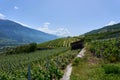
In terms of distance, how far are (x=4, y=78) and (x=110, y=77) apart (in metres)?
9.39

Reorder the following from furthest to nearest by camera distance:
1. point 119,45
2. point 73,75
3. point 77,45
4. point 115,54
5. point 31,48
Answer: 1. point 31,48
2. point 77,45
3. point 119,45
4. point 115,54
5. point 73,75

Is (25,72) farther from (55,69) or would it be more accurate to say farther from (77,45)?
(77,45)

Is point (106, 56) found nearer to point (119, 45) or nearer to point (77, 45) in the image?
point (119, 45)

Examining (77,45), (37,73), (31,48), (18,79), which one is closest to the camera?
(18,79)

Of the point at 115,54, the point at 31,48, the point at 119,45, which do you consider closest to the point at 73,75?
the point at 115,54

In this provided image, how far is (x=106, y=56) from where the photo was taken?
36.5 m

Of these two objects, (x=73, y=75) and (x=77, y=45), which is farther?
(x=77, y=45)

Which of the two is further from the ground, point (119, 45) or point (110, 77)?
point (119, 45)

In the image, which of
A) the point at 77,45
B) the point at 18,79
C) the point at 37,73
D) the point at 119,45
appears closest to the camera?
the point at 18,79

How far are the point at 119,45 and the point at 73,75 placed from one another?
18.3 metres

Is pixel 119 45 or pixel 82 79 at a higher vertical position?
pixel 119 45

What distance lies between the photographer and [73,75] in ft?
79.0

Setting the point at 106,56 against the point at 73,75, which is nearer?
the point at 73,75

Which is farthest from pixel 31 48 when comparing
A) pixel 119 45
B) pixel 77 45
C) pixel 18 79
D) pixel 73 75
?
pixel 18 79
